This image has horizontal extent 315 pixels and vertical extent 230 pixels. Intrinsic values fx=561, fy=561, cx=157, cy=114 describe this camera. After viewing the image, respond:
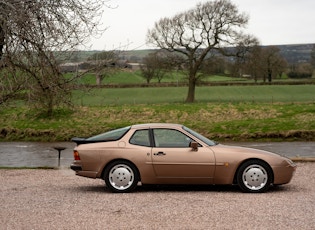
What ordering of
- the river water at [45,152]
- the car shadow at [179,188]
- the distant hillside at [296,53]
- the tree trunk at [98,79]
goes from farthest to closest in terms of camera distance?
the distant hillside at [296,53], the river water at [45,152], the tree trunk at [98,79], the car shadow at [179,188]

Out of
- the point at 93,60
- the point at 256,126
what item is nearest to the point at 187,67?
the point at 256,126

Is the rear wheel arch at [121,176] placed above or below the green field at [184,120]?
above

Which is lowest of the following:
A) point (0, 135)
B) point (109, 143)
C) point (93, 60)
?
point (0, 135)

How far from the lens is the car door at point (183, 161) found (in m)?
11.4

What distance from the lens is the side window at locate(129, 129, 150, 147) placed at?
11.8 metres

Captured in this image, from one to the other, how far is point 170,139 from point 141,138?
2.00 feet

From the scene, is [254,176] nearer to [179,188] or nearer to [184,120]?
[179,188]

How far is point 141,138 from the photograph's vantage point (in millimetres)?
11805

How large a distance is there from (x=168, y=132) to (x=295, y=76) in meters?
76.8

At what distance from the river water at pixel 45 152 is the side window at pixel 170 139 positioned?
8.32 metres

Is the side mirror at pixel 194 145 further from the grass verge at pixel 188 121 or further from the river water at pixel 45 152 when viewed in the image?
the grass verge at pixel 188 121

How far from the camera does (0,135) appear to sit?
33.4m

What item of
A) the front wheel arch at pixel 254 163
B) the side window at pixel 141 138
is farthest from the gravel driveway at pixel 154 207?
the side window at pixel 141 138

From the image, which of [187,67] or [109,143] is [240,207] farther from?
[187,67]
